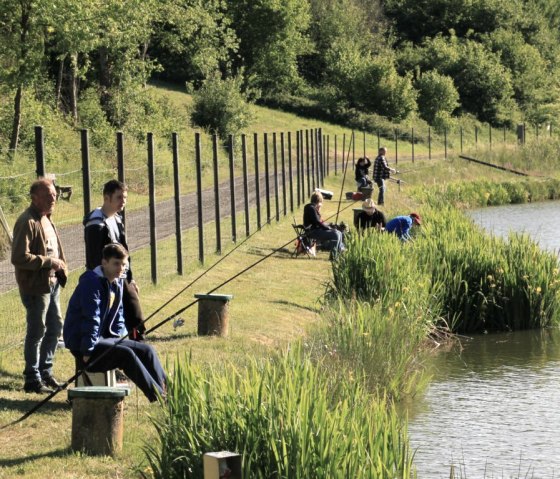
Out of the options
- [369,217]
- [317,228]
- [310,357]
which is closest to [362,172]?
[317,228]

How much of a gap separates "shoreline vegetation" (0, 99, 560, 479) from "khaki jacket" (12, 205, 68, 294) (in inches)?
32.1

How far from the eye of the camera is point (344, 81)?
76125 millimetres

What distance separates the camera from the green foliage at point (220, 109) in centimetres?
5184

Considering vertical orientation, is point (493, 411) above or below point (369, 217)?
below

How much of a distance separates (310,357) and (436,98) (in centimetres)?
6747

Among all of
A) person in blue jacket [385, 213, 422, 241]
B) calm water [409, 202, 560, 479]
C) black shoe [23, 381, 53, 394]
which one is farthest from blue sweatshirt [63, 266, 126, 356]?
person in blue jacket [385, 213, 422, 241]

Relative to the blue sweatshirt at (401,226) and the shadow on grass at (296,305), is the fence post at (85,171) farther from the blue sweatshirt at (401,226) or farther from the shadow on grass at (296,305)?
the blue sweatshirt at (401,226)

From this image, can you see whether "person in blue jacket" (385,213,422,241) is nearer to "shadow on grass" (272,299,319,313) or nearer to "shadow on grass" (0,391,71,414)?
"shadow on grass" (272,299,319,313)

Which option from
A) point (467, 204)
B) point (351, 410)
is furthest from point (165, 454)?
point (467, 204)

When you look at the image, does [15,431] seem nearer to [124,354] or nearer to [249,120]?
[124,354]

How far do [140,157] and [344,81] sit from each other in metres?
41.1

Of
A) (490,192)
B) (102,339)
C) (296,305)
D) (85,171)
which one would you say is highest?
(85,171)

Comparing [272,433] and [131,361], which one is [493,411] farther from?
[272,433]

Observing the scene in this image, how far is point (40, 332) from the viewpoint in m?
9.62
